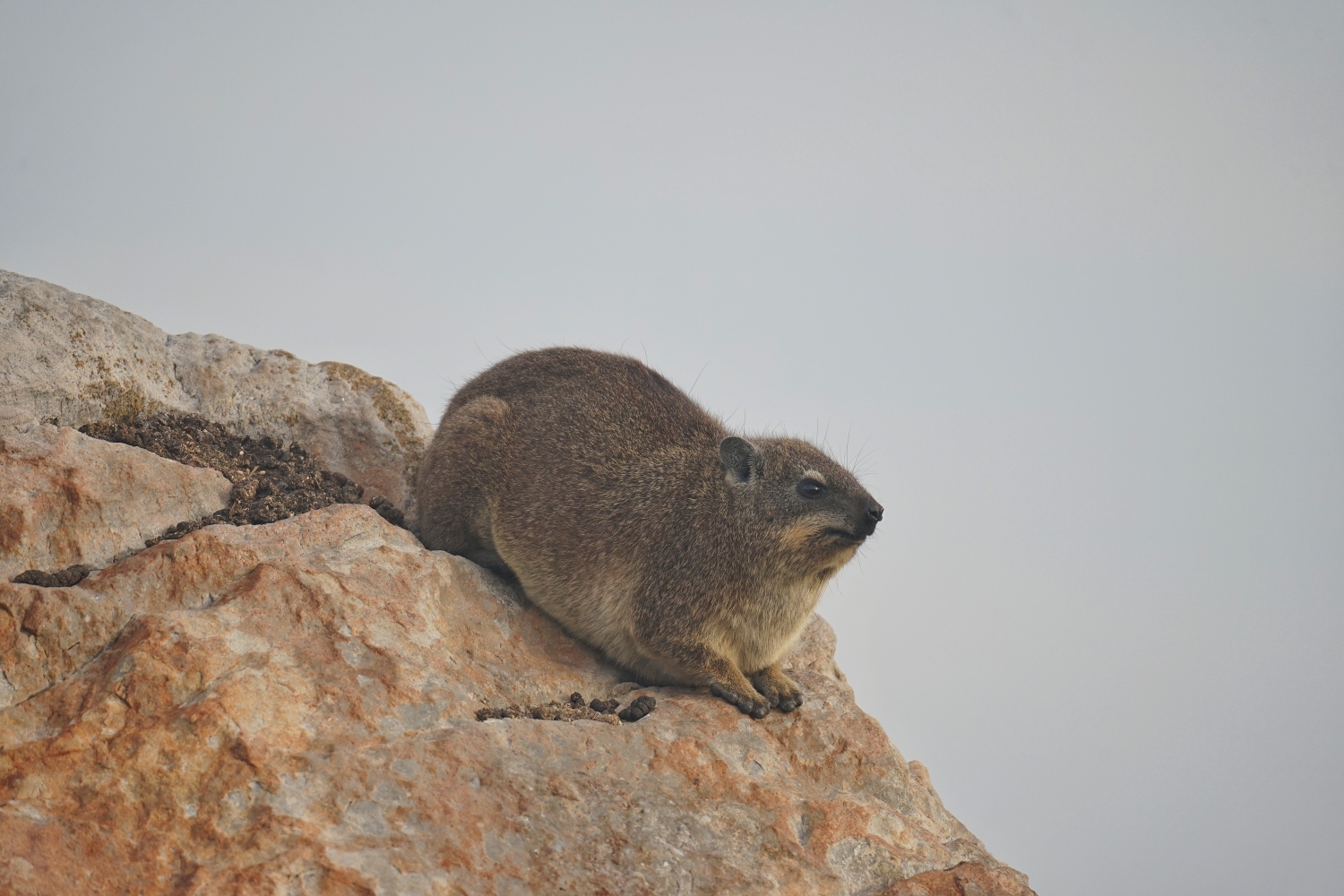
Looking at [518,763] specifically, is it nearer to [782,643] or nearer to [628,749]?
[628,749]

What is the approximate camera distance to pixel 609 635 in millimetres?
7684

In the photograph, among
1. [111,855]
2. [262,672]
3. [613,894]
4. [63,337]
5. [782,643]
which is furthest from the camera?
[63,337]

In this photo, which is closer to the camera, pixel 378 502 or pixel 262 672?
pixel 262 672

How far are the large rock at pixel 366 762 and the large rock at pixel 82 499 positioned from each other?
504 mm

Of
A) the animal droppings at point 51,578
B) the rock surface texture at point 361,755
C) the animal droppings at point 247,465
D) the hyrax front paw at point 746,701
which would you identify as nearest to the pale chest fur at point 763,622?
the hyrax front paw at point 746,701

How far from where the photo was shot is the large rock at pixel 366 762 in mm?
4824

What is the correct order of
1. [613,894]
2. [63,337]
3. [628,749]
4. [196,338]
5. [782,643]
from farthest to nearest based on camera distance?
[196,338]
[63,337]
[782,643]
[628,749]
[613,894]

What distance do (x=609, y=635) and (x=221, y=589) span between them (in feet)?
8.85

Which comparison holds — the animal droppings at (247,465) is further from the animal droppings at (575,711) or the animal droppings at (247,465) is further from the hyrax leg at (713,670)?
the hyrax leg at (713,670)

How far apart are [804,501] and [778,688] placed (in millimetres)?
1334

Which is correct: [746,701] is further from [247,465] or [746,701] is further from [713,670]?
[247,465]

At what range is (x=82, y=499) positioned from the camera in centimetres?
674

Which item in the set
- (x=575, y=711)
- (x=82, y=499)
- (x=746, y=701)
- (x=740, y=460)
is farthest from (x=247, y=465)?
(x=746, y=701)

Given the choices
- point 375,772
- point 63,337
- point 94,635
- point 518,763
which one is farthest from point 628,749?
point 63,337
